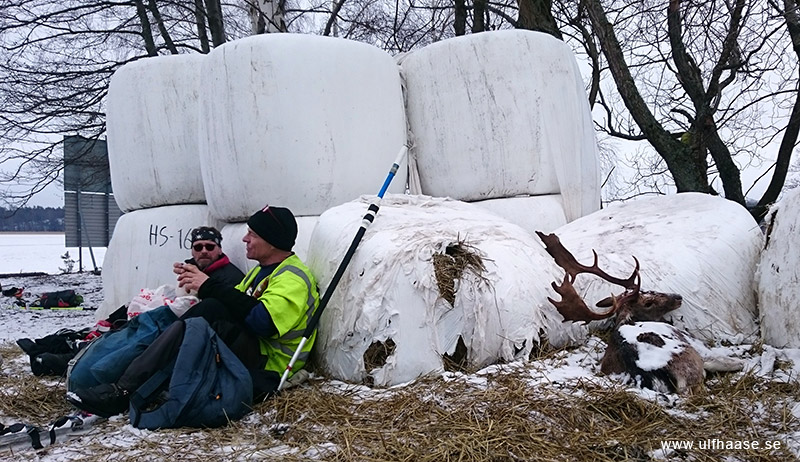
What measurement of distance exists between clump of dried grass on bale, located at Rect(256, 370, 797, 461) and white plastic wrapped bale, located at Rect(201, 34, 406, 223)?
1890 millimetres

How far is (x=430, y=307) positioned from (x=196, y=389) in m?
1.10

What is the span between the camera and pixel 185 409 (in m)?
2.71

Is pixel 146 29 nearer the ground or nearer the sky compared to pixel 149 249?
nearer the sky

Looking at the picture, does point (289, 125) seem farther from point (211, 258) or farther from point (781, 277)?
point (781, 277)

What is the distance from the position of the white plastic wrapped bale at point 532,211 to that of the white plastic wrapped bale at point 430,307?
1087mm

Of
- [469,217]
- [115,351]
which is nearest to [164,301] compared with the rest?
[115,351]

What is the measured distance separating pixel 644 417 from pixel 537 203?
2451 mm

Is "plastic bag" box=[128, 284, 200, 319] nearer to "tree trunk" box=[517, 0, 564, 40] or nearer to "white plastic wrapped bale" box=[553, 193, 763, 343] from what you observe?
"white plastic wrapped bale" box=[553, 193, 763, 343]

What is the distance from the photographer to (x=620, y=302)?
3.26m

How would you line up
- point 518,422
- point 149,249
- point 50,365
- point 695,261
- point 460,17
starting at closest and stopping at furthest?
point 518,422, point 695,261, point 50,365, point 149,249, point 460,17

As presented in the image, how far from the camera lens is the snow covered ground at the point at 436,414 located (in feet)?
7.59

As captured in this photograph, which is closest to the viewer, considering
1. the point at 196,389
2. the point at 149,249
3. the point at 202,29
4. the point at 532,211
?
the point at 196,389

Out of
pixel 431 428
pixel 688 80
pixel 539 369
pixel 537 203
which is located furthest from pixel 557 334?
pixel 688 80

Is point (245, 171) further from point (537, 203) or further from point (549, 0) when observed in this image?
point (549, 0)
